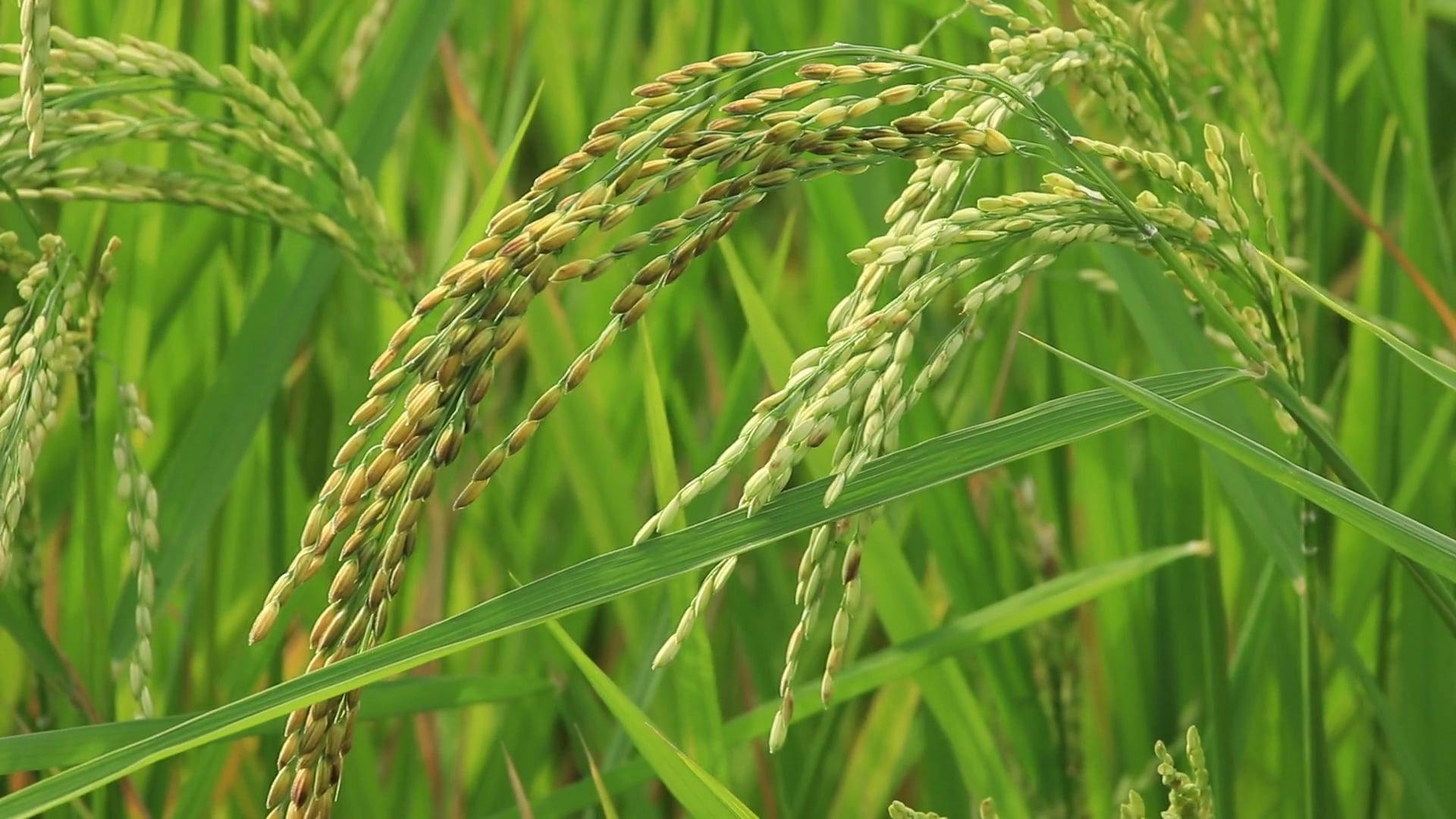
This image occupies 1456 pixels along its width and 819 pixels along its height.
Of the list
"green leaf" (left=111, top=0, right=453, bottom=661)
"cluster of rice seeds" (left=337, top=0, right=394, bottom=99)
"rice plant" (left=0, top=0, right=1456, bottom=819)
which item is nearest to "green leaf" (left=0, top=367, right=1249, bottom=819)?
"rice plant" (left=0, top=0, right=1456, bottom=819)

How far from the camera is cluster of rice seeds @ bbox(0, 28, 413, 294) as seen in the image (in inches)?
47.2

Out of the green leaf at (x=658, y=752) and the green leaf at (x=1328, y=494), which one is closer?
the green leaf at (x=1328, y=494)

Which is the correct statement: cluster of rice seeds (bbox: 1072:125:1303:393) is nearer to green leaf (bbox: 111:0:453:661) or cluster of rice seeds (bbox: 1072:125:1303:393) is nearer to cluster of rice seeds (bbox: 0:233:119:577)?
cluster of rice seeds (bbox: 0:233:119:577)

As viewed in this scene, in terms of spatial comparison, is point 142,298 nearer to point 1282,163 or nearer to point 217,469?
point 217,469

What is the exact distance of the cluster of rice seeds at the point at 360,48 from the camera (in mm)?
1750

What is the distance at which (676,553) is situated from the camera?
905 millimetres

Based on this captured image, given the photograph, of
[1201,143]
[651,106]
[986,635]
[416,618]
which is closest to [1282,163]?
[1201,143]

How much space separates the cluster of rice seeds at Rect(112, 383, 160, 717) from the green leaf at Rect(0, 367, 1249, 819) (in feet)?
0.77

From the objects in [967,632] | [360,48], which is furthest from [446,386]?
[360,48]

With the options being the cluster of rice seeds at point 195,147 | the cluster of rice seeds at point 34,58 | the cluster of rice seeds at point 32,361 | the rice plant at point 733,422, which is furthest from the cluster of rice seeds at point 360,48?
the cluster of rice seeds at point 34,58

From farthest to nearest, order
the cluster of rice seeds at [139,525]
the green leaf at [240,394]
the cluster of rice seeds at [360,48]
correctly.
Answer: the cluster of rice seeds at [360,48] → the green leaf at [240,394] → the cluster of rice seeds at [139,525]

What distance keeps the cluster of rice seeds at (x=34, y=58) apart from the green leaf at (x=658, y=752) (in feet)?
1.71

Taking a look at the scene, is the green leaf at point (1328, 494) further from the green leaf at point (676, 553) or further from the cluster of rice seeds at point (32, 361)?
the cluster of rice seeds at point (32, 361)

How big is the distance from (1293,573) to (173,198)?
114 cm
